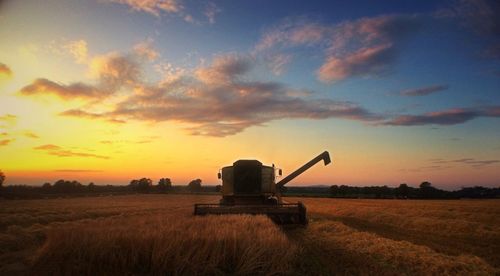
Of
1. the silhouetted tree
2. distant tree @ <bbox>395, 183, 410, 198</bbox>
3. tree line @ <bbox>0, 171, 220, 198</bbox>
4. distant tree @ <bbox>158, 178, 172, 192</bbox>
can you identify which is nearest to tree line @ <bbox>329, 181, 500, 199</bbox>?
distant tree @ <bbox>395, 183, 410, 198</bbox>

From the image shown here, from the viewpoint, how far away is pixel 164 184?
147500 mm

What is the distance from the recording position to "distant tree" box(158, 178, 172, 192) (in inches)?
5768

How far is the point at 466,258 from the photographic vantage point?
31.6 feet

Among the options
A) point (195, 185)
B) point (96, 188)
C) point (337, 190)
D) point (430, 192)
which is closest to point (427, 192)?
point (430, 192)

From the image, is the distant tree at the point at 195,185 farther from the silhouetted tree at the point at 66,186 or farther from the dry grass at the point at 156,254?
the dry grass at the point at 156,254

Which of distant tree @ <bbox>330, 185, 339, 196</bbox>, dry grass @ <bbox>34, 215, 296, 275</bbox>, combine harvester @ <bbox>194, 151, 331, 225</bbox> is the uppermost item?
A: distant tree @ <bbox>330, 185, 339, 196</bbox>

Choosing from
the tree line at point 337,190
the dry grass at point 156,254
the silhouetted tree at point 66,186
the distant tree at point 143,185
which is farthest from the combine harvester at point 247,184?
the distant tree at point 143,185

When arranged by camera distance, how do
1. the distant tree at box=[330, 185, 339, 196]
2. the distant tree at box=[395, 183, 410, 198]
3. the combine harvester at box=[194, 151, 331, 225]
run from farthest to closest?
the distant tree at box=[330, 185, 339, 196] < the distant tree at box=[395, 183, 410, 198] < the combine harvester at box=[194, 151, 331, 225]

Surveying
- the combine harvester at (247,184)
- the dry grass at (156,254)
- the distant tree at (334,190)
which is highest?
Result: the distant tree at (334,190)

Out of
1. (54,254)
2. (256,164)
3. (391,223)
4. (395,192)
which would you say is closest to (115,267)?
(54,254)

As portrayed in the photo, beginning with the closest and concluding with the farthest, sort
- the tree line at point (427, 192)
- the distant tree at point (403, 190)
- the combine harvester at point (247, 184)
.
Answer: the combine harvester at point (247, 184)
the tree line at point (427, 192)
the distant tree at point (403, 190)

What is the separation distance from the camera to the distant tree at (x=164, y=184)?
146500 mm

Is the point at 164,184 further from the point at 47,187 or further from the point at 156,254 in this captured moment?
the point at 156,254

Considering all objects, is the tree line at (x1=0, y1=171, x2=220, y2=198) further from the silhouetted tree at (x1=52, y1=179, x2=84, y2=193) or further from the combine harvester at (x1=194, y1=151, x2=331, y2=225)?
the combine harvester at (x1=194, y1=151, x2=331, y2=225)
